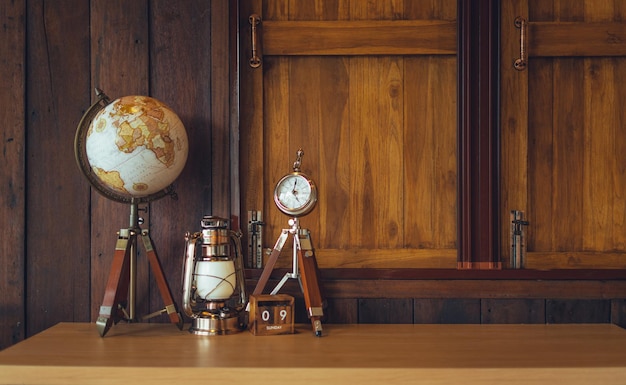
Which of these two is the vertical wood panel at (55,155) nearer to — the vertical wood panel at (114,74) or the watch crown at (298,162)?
the vertical wood panel at (114,74)

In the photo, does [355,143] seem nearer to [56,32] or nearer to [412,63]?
[412,63]

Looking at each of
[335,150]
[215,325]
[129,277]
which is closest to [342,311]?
[215,325]

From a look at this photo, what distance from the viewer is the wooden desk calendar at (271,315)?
225 cm

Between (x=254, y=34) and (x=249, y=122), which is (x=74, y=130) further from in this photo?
(x=254, y=34)

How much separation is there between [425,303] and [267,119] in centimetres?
99

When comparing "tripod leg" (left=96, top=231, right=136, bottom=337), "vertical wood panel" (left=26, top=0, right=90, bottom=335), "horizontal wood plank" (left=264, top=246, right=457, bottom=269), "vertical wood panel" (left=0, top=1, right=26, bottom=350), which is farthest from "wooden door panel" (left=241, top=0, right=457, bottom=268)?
"vertical wood panel" (left=0, top=1, right=26, bottom=350)

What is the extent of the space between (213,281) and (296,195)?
1.42 feet

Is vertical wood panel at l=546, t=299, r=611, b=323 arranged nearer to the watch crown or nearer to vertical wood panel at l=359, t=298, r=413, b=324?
vertical wood panel at l=359, t=298, r=413, b=324

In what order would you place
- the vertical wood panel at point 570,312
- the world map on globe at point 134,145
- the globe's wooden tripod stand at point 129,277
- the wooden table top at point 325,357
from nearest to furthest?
1. the wooden table top at point 325,357
2. the world map on globe at point 134,145
3. the globe's wooden tripod stand at point 129,277
4. the vertical wood panel at point 570,312

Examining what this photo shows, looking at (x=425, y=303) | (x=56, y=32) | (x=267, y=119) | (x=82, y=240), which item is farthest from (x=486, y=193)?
(x=56, y=32)

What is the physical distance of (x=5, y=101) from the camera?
102 inches

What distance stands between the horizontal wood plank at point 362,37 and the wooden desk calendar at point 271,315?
1.01 m

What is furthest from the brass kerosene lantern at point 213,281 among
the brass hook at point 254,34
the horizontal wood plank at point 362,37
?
the horizontal wood plank at point 362,37

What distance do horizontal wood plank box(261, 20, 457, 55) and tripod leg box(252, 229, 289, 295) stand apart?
0.77 meters
